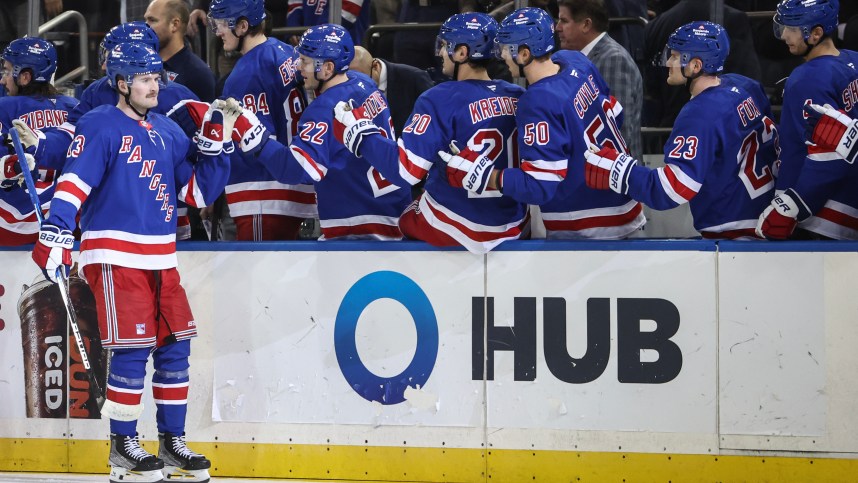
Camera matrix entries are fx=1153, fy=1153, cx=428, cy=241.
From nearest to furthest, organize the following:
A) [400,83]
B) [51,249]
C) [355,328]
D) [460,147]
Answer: [51,249]
[460,147]
[355,328]
[400,83]

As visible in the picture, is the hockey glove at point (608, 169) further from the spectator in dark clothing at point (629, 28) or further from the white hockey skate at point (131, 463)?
the white hockey skate at point (131, 463)

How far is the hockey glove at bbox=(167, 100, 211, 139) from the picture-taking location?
4.65 m

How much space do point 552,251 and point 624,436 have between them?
75cm

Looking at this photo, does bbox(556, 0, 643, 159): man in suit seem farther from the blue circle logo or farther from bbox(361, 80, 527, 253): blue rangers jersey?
the blue circle logo

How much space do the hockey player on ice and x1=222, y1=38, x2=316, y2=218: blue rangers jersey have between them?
62cm

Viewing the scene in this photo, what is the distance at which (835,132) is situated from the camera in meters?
4.20

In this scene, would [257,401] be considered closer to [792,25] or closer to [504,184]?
[504,184]

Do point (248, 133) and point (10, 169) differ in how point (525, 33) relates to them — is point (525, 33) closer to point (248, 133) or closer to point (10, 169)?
point (248, 133)

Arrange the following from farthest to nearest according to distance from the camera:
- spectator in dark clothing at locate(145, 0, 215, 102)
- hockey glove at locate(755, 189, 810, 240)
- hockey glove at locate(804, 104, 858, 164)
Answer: spectator in dark clothing at locate(145, 0, 215, 102) < hockey glove at locate(755, 189, 810, 240) < hockey glove at locate(804, 104, 858, 164)

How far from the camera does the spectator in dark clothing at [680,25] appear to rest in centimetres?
556

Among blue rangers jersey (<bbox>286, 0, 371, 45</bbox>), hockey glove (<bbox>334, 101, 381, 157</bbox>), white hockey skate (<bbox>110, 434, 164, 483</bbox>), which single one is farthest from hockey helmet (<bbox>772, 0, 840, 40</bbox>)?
white hockey skate (<bbox>110, 434, 164, 483</bbox>)

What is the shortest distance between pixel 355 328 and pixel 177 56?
5.86 feet

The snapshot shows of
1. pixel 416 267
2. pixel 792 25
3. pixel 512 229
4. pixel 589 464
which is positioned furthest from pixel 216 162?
pixel 792 25

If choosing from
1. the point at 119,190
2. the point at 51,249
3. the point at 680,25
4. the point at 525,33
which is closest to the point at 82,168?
the point at 119,190
